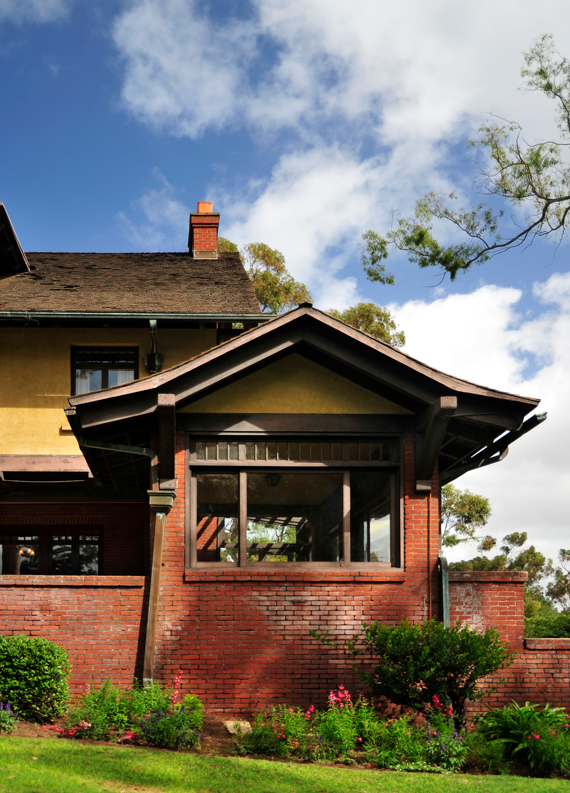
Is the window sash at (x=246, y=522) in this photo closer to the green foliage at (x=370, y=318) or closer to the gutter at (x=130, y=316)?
the gutter at (x=130, y=316)

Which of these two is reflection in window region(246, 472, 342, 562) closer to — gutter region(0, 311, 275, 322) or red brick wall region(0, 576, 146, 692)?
red brick wall region(0, 576, 146, 692)

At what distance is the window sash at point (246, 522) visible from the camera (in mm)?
9773

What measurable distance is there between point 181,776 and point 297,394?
17.0 feet

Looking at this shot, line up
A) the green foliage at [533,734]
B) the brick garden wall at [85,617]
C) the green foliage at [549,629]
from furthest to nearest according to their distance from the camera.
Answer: the green foliage at [549,629] < the brick garden wall at [85,617] < the green foliage at [533,734]

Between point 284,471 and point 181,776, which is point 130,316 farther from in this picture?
point 181,776

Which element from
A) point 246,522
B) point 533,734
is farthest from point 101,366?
point 533,734

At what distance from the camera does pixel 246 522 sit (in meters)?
9.95

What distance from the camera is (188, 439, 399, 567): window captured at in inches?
392

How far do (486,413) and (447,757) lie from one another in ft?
14.1

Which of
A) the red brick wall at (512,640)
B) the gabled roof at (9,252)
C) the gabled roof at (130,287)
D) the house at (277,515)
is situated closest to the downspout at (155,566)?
the house at (277,515)

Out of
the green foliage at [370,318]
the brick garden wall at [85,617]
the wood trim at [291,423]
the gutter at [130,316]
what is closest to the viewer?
the brick garden wall at [85,617]

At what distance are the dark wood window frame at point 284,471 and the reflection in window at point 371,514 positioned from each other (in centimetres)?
8

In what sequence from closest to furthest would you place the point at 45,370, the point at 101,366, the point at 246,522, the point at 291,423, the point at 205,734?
the point at 205,734
the point at 246,522
the point at 291,423
the point at 45,370
the point at 101,366

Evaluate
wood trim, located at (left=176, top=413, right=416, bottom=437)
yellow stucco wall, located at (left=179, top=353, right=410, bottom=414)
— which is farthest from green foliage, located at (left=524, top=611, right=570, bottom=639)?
yellow stucco wall, located at (left=179, top=353, right=410, bottom=414)
